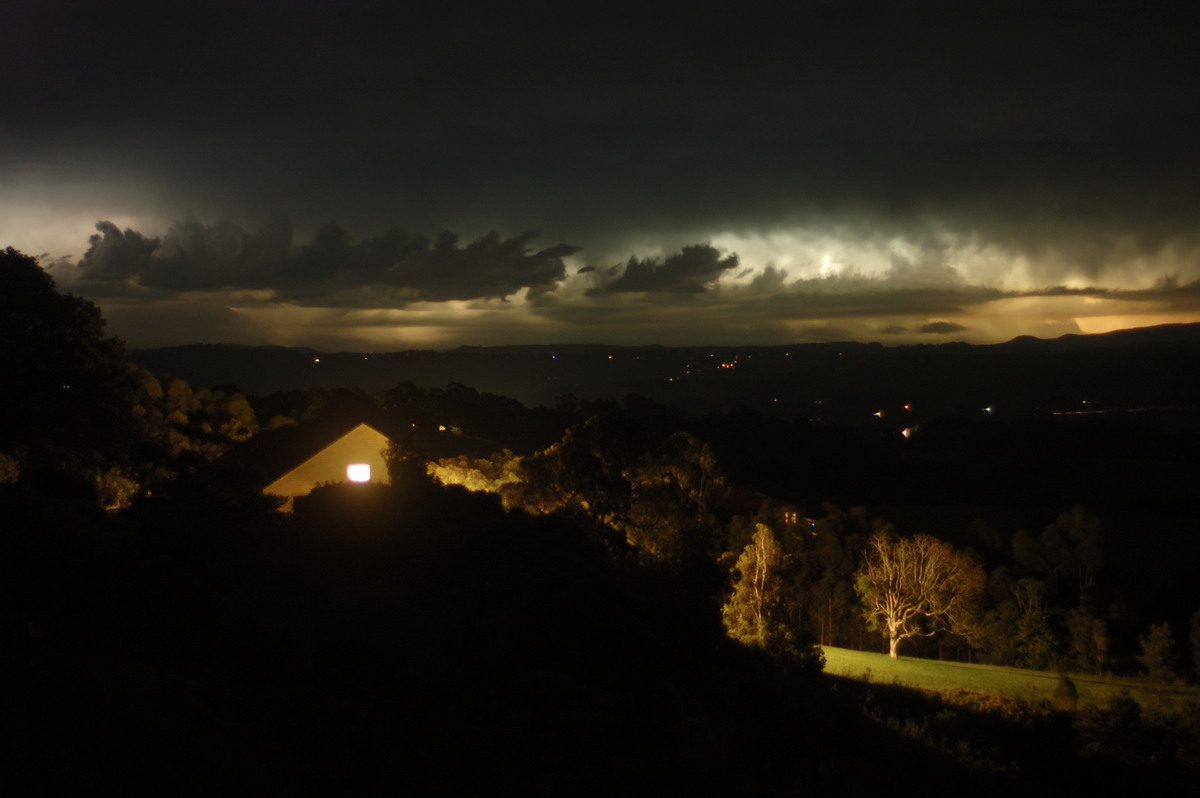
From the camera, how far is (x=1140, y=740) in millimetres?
13680

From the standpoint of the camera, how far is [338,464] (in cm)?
2116

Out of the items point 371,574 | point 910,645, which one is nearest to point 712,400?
point 910,645

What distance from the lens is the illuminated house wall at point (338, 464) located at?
66.8 feet

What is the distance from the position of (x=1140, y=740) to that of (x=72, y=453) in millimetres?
21858

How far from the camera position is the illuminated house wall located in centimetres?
2038

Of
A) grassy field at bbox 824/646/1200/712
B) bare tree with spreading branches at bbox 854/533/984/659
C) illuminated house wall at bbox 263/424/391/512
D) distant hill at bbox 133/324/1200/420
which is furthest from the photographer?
distant hill at bbox 133/324/1200/420

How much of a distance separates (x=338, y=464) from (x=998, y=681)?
18065mm

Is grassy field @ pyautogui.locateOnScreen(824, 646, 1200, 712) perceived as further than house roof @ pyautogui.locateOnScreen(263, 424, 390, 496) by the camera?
No

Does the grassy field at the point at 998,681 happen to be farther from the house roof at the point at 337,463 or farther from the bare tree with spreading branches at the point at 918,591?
the house roof at the point at 337,463

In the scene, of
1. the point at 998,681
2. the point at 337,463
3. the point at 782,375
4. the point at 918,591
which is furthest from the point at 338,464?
the point at 782,375

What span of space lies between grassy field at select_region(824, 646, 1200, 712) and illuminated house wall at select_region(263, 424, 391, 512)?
12.6 metres

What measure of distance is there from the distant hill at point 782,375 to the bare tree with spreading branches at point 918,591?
32.1m

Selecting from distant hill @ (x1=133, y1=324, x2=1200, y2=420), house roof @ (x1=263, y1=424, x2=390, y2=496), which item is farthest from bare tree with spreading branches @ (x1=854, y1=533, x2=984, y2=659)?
distant hill @ (x1=133, y1=324, x2=1200, y2=420)

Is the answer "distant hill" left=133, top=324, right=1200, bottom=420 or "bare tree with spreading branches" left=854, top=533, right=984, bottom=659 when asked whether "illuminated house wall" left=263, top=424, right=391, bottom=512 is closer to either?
"bare tree with spreading branches" left=854, top=533, right=984, bottom=659
